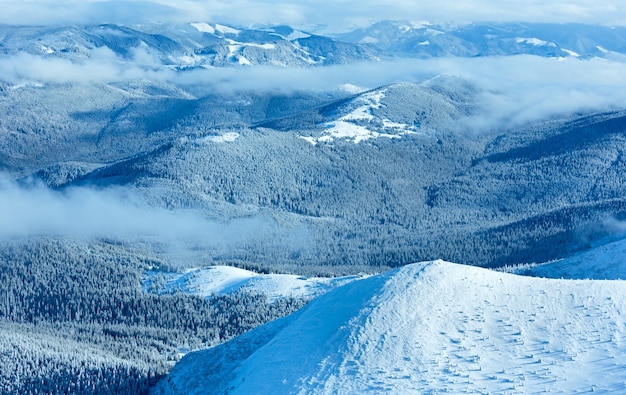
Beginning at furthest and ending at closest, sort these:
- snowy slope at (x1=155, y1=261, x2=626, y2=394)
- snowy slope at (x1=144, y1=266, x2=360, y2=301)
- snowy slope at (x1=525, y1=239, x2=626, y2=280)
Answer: snowy slope at (x1=144, y1=266, x2=360, y2=301), snowy slope at (x1=525, y1=239, x2=626, y2=280), snowy slope at (x1=155, y1=261, x2=626, y2=394)

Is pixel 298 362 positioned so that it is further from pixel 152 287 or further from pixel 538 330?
pixel 152 287

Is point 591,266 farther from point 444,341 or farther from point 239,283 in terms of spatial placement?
point 444,341

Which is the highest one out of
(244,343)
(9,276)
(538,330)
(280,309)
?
(538,330)

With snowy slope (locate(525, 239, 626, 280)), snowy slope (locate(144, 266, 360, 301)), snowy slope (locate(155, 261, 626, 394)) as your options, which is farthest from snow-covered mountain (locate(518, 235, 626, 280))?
snowy slope (locate(155, 261, 626, 394))

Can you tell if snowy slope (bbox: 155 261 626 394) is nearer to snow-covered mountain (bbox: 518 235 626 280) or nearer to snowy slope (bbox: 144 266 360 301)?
snowy slope (bbox: 144 266 360 301)

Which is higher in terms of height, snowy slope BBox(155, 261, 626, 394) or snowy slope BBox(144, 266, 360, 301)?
snowy slope BBox(155, 261, 626, 394)

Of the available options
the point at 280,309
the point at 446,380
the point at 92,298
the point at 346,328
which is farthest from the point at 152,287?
the point at 446,380

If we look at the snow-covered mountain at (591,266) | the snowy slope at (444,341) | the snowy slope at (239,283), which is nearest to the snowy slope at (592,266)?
the snow-covered mountain at (591,266)
